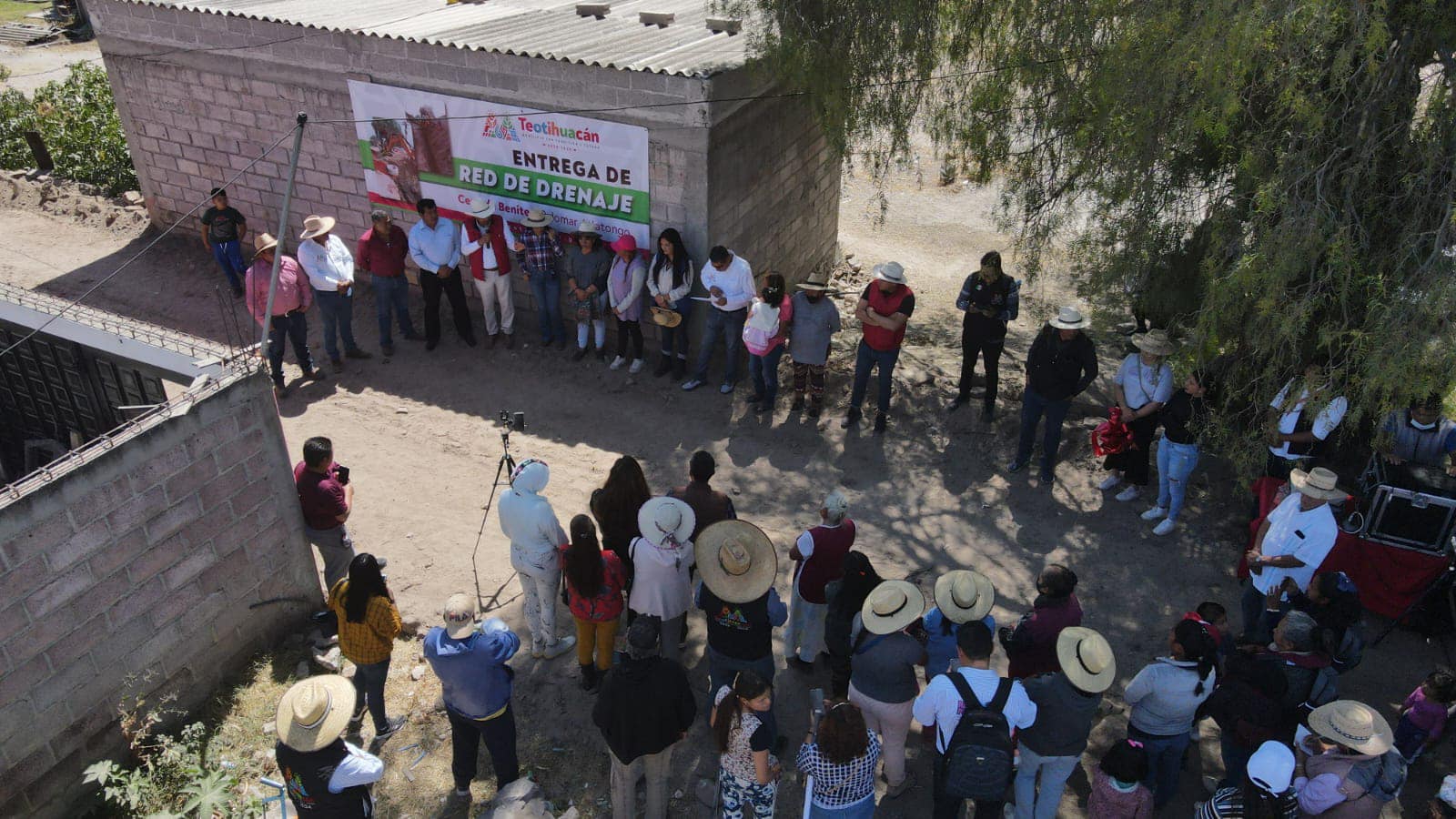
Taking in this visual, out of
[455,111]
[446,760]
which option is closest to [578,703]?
[446,760]

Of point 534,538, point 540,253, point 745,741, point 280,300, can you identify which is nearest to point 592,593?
point 534,538

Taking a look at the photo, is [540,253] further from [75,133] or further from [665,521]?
[75,133]

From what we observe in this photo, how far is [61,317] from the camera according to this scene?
681cm

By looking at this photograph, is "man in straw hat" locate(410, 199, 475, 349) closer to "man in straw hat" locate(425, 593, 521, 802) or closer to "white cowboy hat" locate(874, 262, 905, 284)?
"white cowboy hat" locate(874, 262, 905, 284)

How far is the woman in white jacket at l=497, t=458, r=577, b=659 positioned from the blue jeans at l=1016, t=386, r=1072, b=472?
4.25 meters

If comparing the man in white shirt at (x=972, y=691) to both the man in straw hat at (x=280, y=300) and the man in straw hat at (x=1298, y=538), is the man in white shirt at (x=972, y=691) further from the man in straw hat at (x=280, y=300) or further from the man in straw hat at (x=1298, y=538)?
the man in straw hat at (x=280, y=300)

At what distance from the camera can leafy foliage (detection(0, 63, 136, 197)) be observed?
14.5m

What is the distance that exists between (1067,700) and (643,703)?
206 cm

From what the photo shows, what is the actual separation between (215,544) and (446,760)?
1.94 metres

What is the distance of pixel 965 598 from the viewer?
18.0 feet

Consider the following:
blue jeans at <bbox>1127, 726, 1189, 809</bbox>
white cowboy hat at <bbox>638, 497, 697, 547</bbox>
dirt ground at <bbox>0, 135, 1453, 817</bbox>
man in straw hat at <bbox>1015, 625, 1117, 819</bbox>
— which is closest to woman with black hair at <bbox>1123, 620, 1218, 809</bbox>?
blue jeans at <bbox>1127, 726, 1189, 809</bbox>

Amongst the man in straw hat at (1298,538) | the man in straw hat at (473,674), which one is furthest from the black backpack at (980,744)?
the man in straw hat at (1298,538)

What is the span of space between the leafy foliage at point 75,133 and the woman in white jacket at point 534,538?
11323 millimetres

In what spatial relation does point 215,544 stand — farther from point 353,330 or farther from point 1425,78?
point 1425,78
